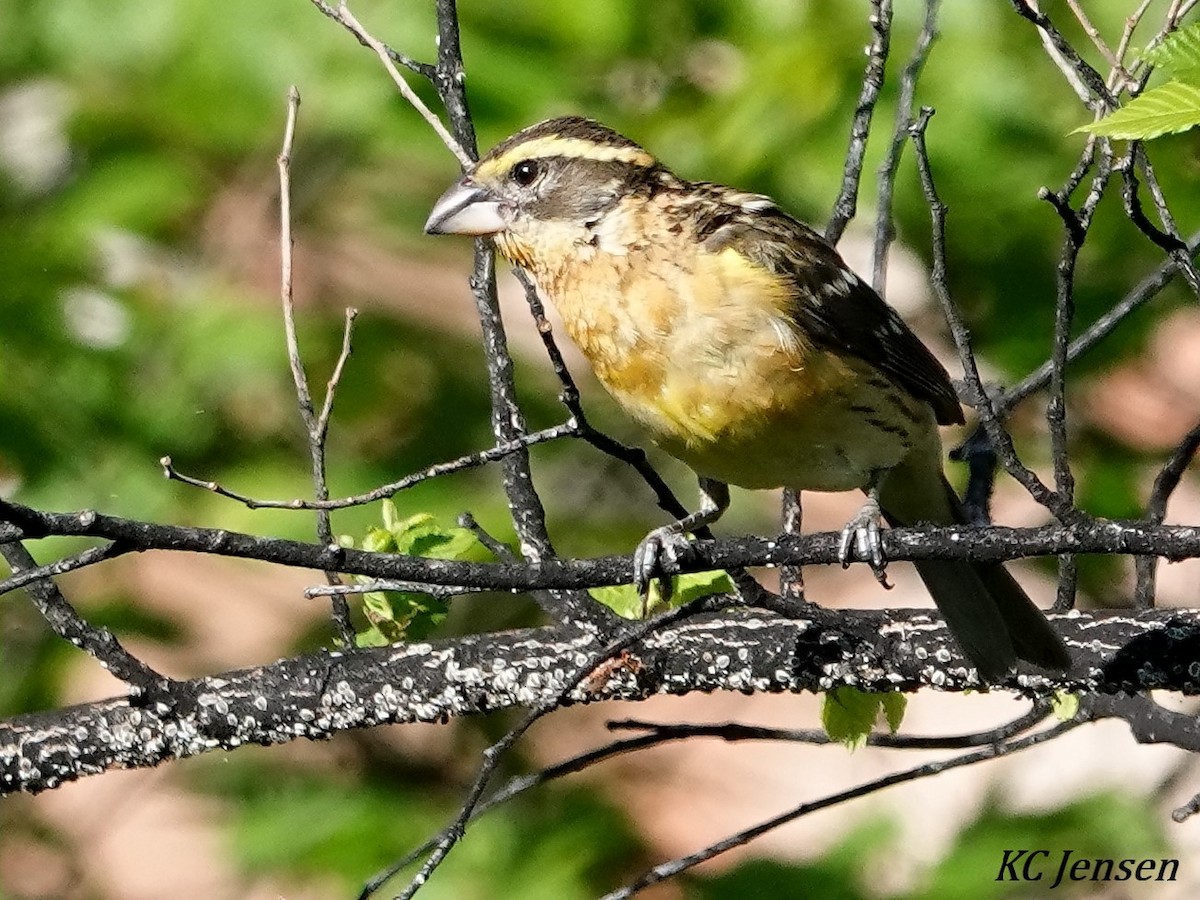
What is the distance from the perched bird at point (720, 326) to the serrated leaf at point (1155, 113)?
129cm

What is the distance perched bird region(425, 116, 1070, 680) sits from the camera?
3.38 metres

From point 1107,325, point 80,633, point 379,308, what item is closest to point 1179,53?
point 1107,325

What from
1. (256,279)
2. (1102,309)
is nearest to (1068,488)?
(1102,309)

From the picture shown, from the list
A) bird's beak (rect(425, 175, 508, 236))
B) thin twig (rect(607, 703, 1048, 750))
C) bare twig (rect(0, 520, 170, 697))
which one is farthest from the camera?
bird's beak (rect(425, 175, 508, 236))

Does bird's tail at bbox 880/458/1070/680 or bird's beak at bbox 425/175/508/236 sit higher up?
bird's beak at bbox 425/175/508/236

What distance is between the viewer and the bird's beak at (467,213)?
3607mm

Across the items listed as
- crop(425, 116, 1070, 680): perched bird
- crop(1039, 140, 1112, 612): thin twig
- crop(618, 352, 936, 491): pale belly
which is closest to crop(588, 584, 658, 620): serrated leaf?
crop(425, 116, 1070, 680): perched bird

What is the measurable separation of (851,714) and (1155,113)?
1440 mm

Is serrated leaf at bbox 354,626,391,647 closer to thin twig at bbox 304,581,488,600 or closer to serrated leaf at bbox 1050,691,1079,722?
thin twig at bbox 304,581,488,600

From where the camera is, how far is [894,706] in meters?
3.11

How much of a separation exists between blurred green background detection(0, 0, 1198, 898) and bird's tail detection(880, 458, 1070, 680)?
51 cm

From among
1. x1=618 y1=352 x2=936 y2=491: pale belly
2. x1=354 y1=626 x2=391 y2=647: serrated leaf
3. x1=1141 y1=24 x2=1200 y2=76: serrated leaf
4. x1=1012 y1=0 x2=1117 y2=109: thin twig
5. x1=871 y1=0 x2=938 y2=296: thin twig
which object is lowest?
x1=1141 y1=24 x2=1200 y2=76: serrated leaf

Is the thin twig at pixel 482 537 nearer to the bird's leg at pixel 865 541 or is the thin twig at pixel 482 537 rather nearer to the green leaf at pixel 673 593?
the green leaf at pixel 673 593

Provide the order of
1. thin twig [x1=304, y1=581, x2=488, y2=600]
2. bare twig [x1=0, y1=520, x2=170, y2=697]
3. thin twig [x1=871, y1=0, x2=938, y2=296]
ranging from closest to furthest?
1. thin twig [x1=304, y1=581, x2=488, y2=600]
2. bare twig [x1=0, y1=520, x2=170, y2=697]
3. thin twig [x1=871, y1=0, x2=938, y2=296]
